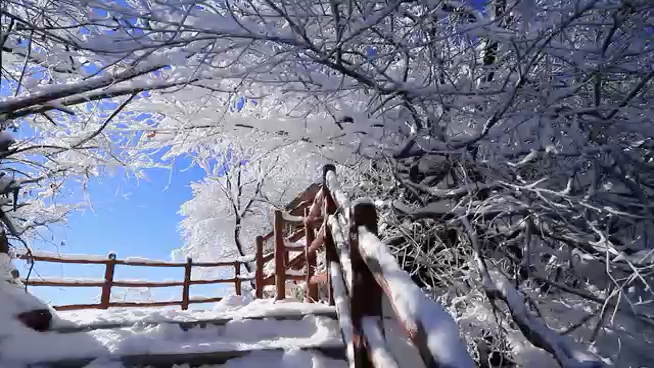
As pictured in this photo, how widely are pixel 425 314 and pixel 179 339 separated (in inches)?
85.8

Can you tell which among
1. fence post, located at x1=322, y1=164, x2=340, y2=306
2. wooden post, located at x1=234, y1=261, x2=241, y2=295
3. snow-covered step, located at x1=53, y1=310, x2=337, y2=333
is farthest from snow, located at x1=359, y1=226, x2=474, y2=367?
wooden post, located at x1=234, y1=261, x2=241, y2=295

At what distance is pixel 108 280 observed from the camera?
8086mm

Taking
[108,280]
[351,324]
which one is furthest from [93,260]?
[351,324]

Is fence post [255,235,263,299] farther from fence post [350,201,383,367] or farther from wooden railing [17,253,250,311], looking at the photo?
fence post [350,201,383,367]

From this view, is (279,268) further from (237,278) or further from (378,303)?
(237,278)

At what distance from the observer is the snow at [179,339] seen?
274 cm

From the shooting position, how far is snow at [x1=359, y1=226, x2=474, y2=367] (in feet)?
4.23

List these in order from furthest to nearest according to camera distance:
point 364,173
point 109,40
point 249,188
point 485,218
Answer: point 249,188 < point 364,173 < point 485,218 < point 109,40

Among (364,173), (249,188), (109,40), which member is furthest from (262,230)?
(109,40)

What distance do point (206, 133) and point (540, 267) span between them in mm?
3177

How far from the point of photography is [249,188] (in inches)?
642

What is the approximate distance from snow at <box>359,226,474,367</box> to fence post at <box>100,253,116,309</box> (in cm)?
727

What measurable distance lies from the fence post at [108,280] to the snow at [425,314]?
7272mm

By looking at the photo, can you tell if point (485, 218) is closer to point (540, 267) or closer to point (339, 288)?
point (540, 267)
